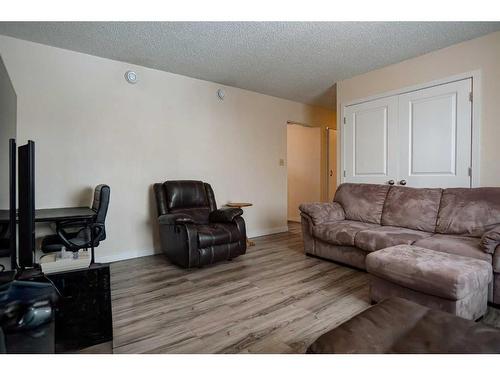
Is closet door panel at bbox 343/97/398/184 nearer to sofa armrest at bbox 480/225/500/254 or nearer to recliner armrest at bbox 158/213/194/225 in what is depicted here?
sofa armrest at bbox 480/225/500/254

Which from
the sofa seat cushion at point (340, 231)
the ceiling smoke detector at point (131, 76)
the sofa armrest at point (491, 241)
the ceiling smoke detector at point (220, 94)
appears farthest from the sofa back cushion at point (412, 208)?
the ceiling smoke detector at point (131, 76)

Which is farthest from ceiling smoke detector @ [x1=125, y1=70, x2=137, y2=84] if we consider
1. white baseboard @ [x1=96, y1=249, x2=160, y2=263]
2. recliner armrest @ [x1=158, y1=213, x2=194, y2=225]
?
white baseboard @ [x1=96, y1=249, x2=160, y2=263]

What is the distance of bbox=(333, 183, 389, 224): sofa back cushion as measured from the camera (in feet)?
10.4

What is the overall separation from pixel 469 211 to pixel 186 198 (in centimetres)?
301

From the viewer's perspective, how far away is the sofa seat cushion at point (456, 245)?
6.54 feet

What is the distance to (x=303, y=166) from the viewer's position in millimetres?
5875

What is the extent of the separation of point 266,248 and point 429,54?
310 cm

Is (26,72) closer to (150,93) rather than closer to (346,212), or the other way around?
(150,93)

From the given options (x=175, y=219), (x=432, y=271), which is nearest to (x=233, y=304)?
(x=175, y=219)

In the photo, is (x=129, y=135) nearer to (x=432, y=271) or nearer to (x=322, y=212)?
(x=322, y=212)

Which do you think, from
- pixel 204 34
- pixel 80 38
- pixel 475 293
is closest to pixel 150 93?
pixel 80 38

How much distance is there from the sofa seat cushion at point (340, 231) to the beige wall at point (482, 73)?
50.7 inches

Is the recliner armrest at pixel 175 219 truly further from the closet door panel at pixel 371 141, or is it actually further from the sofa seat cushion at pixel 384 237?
the closet door panel at pixel 371 141

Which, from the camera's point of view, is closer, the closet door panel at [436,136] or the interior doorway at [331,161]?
the closet door panel at [436,136]
